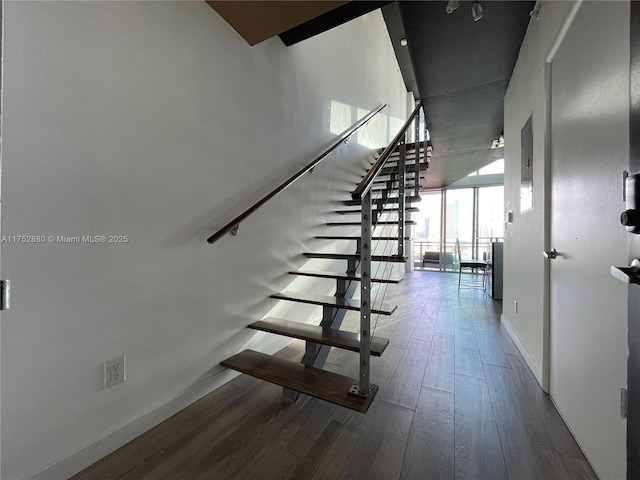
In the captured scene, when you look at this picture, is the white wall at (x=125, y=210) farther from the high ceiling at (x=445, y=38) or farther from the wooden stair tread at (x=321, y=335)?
the high ceiling at (x=445, y=38)

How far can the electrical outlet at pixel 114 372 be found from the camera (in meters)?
1.30

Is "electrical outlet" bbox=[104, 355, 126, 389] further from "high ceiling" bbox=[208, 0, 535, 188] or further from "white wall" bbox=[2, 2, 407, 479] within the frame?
"high ceiling" bbox=[208, 0, 535, 188]

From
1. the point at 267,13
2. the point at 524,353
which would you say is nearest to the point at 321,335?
the point at 524,353

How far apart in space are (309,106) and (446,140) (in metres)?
2.86

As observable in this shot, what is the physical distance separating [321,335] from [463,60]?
2879 millimetres

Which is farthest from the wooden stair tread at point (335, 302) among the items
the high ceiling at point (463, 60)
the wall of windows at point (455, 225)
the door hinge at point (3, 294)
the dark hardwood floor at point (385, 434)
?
the wall of windows at point (455, 225)

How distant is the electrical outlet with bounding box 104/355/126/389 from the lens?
1303 mm

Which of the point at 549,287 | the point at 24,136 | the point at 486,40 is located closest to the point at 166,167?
the point at 24,136

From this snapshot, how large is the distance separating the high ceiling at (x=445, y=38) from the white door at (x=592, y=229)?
92 centimetres

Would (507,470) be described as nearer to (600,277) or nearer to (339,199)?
(600,277)

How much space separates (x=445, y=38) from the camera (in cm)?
241

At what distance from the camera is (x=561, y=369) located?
5.13 ft

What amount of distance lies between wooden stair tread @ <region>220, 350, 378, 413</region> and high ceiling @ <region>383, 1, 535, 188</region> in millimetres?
2784

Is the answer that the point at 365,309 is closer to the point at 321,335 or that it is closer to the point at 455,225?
the point at 321,335
